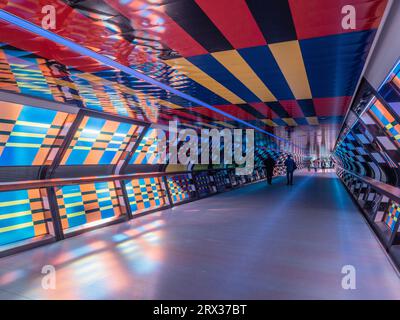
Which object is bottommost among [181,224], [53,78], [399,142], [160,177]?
[181,224]

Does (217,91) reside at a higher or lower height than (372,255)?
higher

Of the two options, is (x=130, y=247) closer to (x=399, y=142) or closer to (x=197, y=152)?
(x=399, y=142)

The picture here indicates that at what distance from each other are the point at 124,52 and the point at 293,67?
6.72 ft

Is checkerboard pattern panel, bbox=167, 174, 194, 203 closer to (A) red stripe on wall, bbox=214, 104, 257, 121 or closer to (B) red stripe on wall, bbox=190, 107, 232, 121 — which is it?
(B) red stripe on wall, bbox=190, 107, 232, 121

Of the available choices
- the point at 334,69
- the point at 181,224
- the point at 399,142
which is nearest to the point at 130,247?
the point at 181,224

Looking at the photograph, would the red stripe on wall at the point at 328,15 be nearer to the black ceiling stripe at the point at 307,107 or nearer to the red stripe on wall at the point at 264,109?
the black ceiling stripe at the point at 307,107

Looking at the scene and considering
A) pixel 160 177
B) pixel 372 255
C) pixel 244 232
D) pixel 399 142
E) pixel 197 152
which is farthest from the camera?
pixel 197 152

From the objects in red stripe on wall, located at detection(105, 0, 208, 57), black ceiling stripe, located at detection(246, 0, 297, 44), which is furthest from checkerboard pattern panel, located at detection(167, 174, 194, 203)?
black ceiling stripe, located at detection(246, 0, 297, 44)

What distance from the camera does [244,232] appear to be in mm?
4707

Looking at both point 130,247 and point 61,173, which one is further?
point 61,173

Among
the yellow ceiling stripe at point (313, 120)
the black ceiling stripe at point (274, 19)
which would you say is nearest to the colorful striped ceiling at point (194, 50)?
the black ceiling stripe at point (274, 19)

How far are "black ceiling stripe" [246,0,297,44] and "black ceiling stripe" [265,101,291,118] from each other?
121 inches

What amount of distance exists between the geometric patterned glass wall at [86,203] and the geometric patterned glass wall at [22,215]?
0.42 metres

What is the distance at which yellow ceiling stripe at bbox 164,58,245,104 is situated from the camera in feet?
11.1
